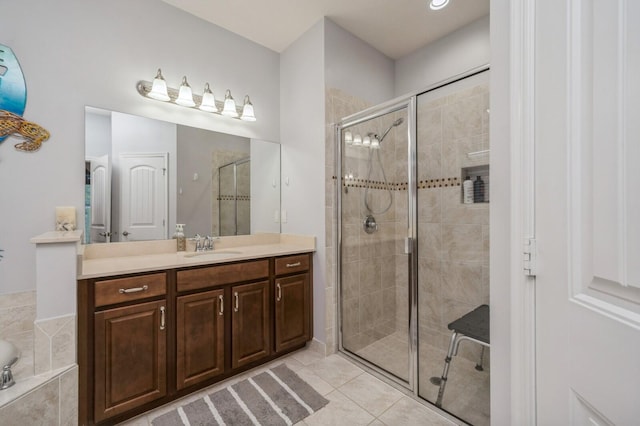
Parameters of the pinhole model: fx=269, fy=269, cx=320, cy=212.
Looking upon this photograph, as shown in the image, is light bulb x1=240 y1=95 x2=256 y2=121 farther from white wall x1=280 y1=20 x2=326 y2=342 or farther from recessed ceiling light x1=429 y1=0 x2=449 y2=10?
recessed ceiling light x1=429 y1=0 x2=449 y2=10

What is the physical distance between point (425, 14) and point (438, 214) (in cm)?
167

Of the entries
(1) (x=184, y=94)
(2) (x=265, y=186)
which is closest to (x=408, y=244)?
(2) (x=265, y=186)

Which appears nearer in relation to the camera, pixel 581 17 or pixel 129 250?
pixel 581 17

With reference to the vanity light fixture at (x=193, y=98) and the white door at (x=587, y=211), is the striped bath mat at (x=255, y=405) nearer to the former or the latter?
the white door at (x=587, y=211)

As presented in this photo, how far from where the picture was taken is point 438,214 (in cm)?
206

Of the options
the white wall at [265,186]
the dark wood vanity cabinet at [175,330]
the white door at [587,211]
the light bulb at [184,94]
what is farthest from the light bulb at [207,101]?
the white door at [587,211]

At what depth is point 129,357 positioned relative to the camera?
1.51 meters

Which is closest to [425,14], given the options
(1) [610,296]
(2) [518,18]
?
(2) [518,18]

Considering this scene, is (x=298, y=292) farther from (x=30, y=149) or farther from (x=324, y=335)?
(x=30, y=149)

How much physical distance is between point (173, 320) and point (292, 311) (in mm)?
897

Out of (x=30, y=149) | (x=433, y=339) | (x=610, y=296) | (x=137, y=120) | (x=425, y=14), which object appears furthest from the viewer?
(x=425, y=14)

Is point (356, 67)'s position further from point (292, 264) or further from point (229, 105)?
point (292, 264)

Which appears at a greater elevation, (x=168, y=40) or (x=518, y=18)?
(x=168, y=40)

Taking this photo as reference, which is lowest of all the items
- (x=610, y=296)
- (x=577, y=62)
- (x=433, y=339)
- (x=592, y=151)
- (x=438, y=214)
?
(x=433, y=339)
